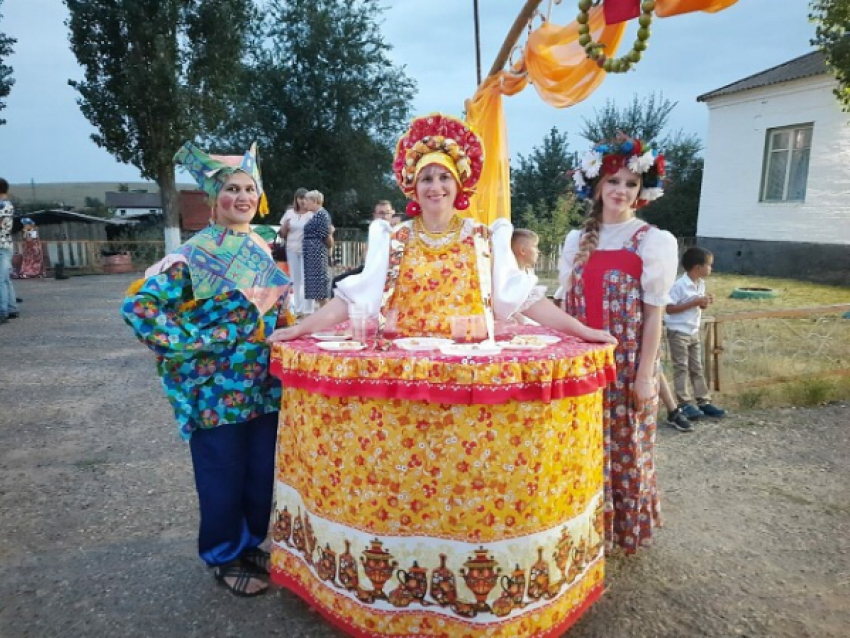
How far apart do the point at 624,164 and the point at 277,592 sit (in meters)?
2.58

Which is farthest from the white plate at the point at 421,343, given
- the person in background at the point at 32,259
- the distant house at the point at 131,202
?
the distant house at the point at 131,202

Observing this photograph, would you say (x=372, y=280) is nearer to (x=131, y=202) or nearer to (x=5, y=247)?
(x=5, y=247)

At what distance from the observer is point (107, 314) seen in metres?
10.1

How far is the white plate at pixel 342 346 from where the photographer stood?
86.0 inches

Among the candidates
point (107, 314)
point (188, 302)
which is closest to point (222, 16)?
point (107, 314)

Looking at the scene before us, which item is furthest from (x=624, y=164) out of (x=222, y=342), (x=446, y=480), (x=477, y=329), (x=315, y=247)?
(x=315, y=247)

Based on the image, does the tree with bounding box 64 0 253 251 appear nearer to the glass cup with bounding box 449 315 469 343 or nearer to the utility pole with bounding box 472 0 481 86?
the utility pole with bounding box 472 0 481 86

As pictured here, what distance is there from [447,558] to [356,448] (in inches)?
20.4

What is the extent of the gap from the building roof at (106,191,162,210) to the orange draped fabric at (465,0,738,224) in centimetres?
3776

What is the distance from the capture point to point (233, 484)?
2650 millimetres

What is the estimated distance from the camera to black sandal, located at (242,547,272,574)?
2843 millimetres

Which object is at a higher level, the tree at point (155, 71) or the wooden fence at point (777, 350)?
the tree at point (155, 71)

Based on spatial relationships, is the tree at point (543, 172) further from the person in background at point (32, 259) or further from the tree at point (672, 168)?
the person in background at point (32, 259)

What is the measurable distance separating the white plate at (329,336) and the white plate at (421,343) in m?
0.29
